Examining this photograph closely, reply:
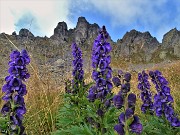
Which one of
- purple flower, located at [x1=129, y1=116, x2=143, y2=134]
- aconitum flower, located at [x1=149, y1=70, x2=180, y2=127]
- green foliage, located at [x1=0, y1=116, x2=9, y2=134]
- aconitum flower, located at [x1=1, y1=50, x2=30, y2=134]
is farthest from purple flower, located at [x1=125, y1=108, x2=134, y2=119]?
aconitum flower, located at [x1=149, y1=70, x2=180, y2=127]

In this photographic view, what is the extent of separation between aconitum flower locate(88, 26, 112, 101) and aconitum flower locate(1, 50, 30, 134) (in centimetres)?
103

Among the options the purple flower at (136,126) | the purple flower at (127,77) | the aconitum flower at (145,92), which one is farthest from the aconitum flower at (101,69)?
the purple flower at (136,126)

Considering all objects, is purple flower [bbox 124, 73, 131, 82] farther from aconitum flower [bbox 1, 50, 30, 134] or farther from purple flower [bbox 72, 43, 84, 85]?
purple flower [bbox 72, 43, 84, 85]

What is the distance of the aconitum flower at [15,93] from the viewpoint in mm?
3150

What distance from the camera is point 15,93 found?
317cm

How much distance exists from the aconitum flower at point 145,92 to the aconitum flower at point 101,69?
0.71 meters

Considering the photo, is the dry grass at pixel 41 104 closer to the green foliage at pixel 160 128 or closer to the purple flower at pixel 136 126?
the green foliage at pixel 160 128

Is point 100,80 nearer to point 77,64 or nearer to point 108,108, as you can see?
point 108,108

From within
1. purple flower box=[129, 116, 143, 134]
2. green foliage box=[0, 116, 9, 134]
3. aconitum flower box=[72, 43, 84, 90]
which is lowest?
purple flower box=[129, 116, 143, 134]

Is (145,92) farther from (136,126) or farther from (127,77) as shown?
(136,126)

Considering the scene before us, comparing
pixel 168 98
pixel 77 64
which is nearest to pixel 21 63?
pixel 168 98

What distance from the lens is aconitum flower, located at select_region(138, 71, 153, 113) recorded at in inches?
182

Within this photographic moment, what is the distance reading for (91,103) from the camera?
412cm

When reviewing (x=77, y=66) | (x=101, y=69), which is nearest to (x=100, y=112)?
(x=101, y=69)
